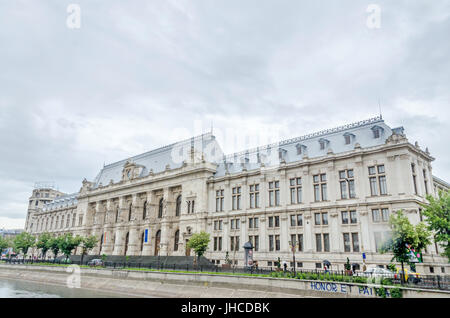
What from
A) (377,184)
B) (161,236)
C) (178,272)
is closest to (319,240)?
(377,184)

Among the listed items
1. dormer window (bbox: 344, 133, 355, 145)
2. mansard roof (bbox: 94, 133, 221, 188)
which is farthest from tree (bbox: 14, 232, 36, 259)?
dormer window (bbox: 344, 133, 355, 145)

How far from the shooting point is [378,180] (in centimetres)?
4269

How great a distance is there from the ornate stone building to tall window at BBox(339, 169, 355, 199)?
0.13 metres

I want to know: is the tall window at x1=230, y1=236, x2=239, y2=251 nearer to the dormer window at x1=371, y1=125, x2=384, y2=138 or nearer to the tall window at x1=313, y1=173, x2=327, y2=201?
the tall window at x1=313, y1=173, x2=327, y2=201

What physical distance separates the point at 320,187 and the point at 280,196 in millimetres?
6546

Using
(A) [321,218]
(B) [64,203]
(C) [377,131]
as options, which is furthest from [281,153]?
(B) [64,203]

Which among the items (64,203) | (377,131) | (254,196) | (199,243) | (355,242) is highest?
(377,131)

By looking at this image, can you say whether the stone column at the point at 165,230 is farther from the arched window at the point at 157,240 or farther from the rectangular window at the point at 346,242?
the rectangular window at the point at 346,242

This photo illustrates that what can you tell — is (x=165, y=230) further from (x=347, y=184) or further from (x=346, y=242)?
(x=347, y=184)

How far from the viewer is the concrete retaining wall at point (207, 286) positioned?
2697 centimetres

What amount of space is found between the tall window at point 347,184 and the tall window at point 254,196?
1412 centimetres

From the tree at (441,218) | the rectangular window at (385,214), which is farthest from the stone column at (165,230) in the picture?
the tree at (441,218)
